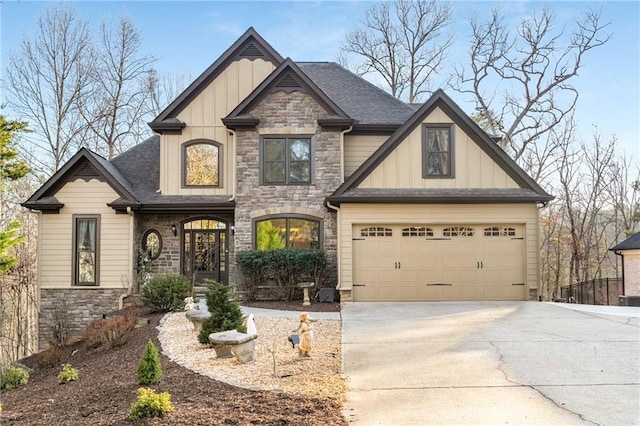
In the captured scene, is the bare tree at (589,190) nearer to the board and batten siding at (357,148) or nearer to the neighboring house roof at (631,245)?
the neighboring house roof at (631,245)

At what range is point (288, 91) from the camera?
47.7 feet

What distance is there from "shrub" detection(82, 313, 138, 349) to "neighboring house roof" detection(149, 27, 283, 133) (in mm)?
Answer: 6718

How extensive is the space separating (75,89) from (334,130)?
618 inches

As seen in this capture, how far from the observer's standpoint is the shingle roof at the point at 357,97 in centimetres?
1569

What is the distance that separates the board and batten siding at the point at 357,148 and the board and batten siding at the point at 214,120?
360 cm

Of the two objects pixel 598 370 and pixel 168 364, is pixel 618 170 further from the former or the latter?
pixel 168 364

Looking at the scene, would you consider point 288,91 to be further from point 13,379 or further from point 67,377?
point 13,379

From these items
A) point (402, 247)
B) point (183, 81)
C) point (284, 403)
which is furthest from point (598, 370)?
point (183, 81)

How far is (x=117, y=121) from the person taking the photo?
25.8 m

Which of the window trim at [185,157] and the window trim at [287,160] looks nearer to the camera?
the window trim at [287,160]

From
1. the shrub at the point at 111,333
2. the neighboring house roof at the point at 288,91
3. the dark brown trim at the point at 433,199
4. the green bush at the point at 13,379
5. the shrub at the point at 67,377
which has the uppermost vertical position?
the neighboring house roof at the point at 288,91

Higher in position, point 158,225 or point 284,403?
point 158,225

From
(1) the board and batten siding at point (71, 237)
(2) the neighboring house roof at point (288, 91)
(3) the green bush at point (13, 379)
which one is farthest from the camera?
(1) the board and batten siding at point (71, 237)

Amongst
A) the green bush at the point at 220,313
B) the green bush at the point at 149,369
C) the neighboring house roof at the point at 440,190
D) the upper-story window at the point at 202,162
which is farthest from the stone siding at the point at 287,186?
the green bush at the point at 149,369
